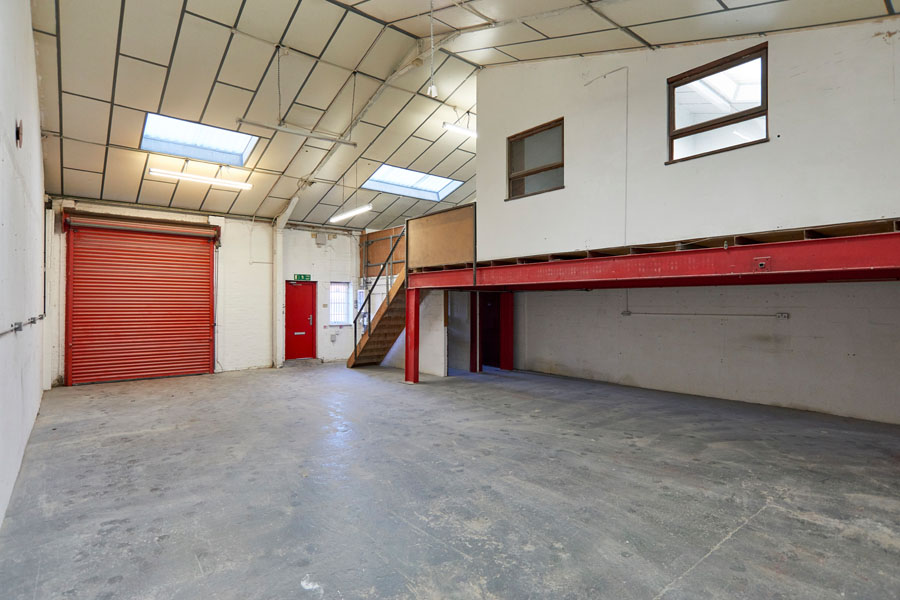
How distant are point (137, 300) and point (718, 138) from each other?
12.1m

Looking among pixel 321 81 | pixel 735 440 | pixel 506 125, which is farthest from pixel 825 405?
pixel 321 81

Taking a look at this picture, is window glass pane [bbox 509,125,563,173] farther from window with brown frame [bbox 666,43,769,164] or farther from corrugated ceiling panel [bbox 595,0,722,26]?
corrugated ceiling panel [bbox 595,0,722,26]

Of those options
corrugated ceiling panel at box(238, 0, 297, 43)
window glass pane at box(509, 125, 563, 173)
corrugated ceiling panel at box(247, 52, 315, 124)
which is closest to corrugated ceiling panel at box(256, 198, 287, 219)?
corrugated ceiling panel at box(247, 52, 315, 124)

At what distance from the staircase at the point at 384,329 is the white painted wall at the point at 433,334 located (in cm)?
60

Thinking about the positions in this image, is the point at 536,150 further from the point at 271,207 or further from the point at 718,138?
the point at 271,207

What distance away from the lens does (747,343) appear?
26.3 ft

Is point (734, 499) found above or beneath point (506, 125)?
beneath

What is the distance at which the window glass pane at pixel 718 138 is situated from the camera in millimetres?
5702

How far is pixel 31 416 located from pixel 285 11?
6437mm

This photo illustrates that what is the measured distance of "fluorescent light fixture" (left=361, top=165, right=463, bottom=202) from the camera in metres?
11.5

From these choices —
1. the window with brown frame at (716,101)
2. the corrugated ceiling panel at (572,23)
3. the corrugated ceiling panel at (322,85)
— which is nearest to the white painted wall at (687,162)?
the window with brown frame at (716,101)

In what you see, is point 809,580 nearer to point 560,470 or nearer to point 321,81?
point 560,470

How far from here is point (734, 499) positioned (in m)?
3.97

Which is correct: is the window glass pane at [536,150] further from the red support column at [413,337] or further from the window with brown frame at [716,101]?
the red support column at [413,337]
